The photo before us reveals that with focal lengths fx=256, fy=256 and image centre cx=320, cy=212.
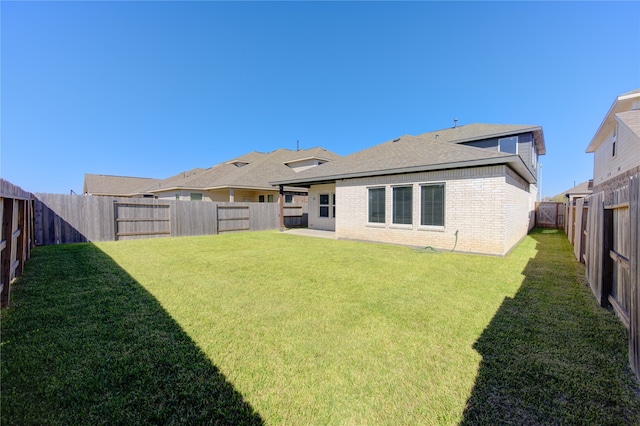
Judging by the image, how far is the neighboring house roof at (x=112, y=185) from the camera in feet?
101

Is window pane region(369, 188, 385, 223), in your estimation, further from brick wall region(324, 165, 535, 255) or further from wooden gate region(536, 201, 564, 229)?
wooden gate region(536, 201, 564, 229)

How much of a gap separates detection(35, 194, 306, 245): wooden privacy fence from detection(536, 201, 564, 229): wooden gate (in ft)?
68.4

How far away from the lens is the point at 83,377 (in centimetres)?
233

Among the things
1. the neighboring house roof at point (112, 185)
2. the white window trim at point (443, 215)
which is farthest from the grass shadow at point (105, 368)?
the neighboring house roof at point (112, 185)

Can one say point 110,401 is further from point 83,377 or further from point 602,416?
point 602,416

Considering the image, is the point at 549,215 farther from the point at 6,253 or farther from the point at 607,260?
the point at 6,253

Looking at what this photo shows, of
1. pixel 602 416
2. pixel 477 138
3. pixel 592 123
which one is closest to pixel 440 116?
pixel 477 138

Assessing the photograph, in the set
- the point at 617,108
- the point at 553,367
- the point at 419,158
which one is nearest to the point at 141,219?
the point at 419,158

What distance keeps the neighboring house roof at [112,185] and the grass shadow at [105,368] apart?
31.2m

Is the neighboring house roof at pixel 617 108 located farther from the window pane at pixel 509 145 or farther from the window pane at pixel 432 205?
the window pane at pixel 432 205

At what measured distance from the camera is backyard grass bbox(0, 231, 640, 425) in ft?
6.56

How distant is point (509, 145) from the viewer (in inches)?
654

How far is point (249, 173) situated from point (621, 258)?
2031cm

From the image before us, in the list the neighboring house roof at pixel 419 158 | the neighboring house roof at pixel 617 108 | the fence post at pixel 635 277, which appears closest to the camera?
the fence post at pixel 635 277
